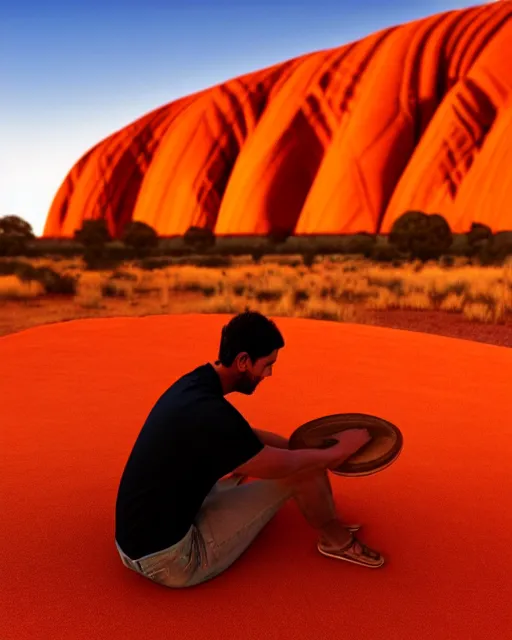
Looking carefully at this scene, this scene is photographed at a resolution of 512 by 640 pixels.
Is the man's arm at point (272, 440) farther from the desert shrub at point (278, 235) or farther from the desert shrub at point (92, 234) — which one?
the desert shrub at point (278, 235)

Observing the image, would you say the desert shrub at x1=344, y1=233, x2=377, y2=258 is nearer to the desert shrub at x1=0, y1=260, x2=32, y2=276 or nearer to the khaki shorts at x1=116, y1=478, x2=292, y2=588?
the desert shrub at x1=0, y1=260, x2=32, y2=276

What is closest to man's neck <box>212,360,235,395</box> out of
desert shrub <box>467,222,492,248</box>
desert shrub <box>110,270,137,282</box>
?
desert shrub <box>110,270,137,282</box>

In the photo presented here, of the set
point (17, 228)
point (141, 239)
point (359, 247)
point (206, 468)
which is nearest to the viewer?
point (206, 468)

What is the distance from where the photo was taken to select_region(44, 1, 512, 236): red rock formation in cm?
4759

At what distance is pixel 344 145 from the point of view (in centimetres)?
5288

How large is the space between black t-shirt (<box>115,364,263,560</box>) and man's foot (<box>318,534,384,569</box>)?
2.98ft

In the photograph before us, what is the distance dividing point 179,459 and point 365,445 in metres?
1.07

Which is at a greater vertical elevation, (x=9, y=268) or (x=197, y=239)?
(x=197, y=239)

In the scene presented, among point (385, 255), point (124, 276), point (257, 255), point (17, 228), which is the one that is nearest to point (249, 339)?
point (124, 276)

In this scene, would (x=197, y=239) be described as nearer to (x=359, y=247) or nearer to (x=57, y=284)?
(x=359, y=247)

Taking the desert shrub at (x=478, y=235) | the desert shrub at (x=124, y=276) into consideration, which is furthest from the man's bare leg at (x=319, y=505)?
the desert shrub at (x=478, y=235)

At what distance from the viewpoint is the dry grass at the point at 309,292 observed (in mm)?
15086

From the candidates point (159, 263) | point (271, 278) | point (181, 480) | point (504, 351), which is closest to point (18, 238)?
point (159, 263)

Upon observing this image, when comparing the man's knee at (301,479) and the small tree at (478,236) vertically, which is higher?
the small tree at (478,236)
